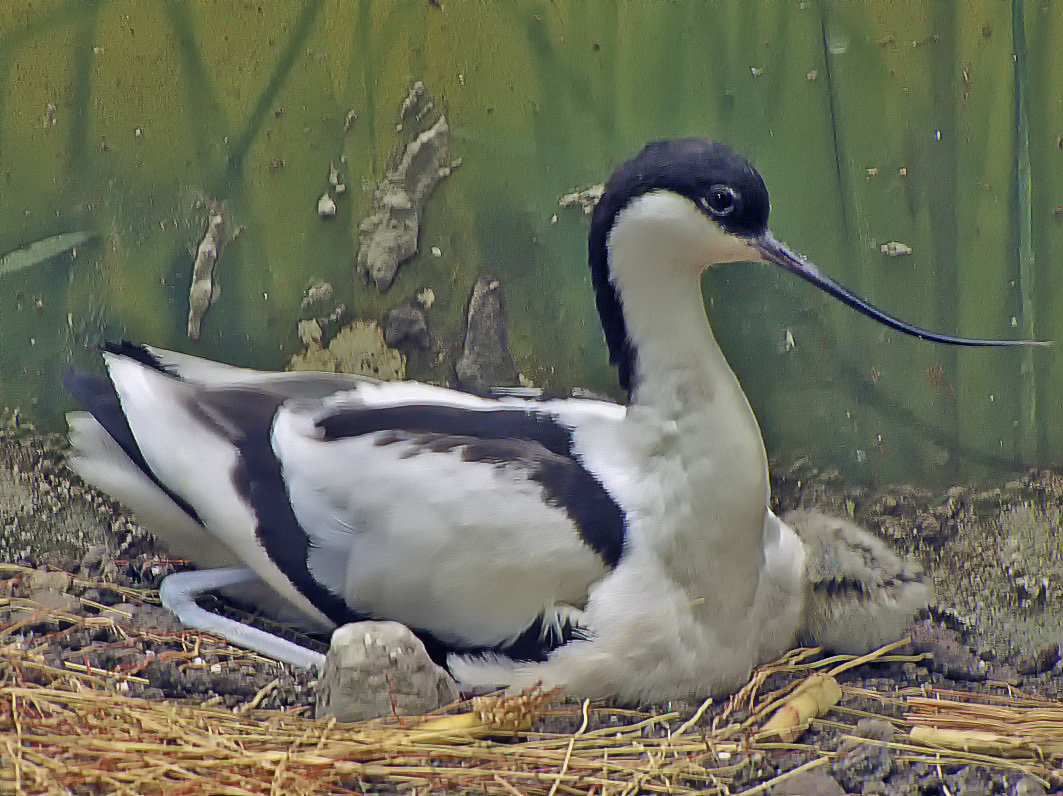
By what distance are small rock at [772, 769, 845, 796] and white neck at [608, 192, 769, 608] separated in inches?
18.9

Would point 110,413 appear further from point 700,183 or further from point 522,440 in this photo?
point 700,183

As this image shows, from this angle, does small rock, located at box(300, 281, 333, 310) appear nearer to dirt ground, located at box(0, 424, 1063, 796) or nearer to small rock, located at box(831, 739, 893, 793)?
dirt ground, located at box(0, 424, 1063, 796)

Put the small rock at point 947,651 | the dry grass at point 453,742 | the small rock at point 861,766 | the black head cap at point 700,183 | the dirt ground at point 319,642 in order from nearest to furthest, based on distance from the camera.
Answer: the dry grass at point 453,742
the small rock at point 861,766
the black head cap at point 700,183
the dirt ground at point 319,642
the small rock at point 947,651

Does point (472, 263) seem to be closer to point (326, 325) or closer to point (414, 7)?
point (326, 325)

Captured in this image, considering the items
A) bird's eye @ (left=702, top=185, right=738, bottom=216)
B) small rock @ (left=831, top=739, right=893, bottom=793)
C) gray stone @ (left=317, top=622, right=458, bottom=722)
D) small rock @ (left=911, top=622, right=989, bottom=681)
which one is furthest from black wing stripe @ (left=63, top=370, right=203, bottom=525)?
small rock @ (left=911, top=622, right=989, bottom=681)

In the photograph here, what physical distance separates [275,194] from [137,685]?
4.22 ft

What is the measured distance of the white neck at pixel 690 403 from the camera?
2.69 metres

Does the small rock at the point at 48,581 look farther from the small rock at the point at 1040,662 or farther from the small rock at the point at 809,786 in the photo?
the small rock at the point at 1040,662

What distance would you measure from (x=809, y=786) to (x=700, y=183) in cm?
122

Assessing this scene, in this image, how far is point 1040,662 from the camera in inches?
119

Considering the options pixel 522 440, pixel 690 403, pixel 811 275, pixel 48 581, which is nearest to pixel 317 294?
pixel 522 440

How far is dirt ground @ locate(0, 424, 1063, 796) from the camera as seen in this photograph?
111 inches

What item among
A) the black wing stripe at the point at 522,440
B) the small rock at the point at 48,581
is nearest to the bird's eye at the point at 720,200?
the black wing stripe at the point at 522,440

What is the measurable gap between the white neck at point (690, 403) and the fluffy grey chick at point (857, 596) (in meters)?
0.37
